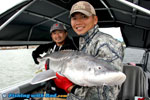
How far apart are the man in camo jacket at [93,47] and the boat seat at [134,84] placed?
1.69m

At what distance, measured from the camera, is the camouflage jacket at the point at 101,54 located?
137cm

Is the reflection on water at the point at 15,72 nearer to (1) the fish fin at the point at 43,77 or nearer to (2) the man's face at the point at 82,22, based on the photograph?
(1) the fish fin at the point at 43,77

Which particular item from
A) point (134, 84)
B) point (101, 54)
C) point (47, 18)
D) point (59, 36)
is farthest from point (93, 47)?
point (47, 18)

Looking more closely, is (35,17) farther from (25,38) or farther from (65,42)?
(65,42)

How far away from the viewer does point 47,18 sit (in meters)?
4.70

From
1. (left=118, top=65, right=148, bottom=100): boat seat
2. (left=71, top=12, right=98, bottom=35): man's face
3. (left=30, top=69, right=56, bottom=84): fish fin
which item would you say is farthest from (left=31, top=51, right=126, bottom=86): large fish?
(left=118, top=65, right=148, bottom=100): boat seat

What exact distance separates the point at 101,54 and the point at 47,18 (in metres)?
3.69

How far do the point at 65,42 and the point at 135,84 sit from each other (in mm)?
1820

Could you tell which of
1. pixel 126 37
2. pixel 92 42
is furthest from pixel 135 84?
pixel 126 37

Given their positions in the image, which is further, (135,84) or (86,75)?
(135,84)

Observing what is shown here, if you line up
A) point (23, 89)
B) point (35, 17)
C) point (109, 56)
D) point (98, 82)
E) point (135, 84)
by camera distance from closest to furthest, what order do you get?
1. point (98, 82)
2. point (109, 56)
3. point (135, 84)
4. point (35, 17)
5. point (23, 89)

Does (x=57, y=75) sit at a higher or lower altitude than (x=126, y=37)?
lower

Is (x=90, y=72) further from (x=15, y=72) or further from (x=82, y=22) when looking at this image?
(x=15, y=72)

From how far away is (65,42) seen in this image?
306 cm
